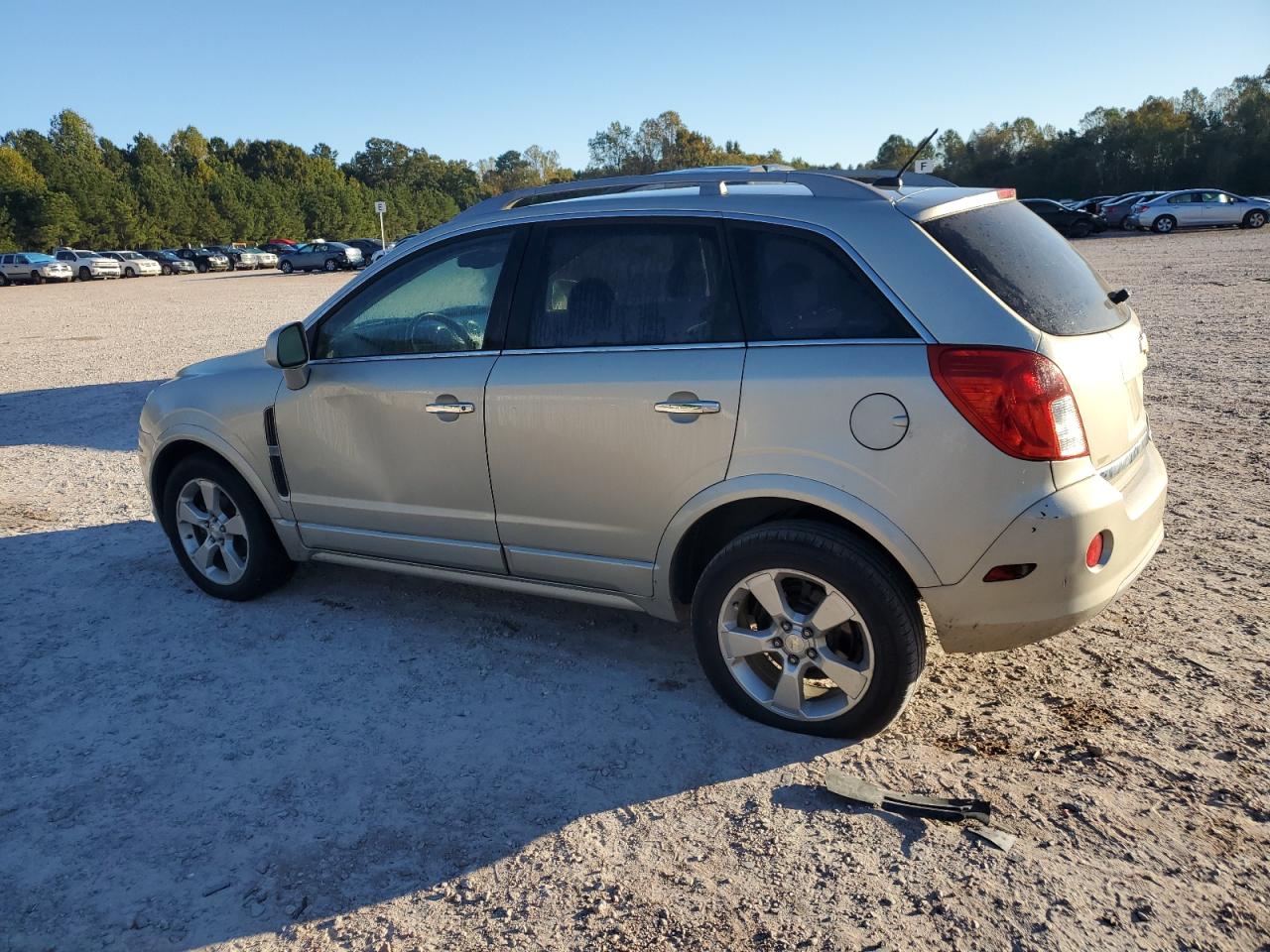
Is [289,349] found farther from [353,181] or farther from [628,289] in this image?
[353,181]

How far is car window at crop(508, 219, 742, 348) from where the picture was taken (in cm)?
358

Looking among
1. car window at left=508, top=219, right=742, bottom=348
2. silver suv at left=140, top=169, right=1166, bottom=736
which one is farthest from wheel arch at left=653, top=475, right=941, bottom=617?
car window at left=508, top=219, right=742, bottom=348

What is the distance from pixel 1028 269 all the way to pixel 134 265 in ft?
199

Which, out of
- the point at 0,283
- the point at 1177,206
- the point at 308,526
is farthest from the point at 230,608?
the point at 0,283

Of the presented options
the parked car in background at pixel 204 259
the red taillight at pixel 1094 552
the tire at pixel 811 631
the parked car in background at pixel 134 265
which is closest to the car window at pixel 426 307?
the tire at pixel 811 631

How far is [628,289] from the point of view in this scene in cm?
379

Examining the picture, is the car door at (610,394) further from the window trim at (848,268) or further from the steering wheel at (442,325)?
the steering wheel at (442,325)

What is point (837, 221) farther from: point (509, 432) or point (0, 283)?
point (0, 283)

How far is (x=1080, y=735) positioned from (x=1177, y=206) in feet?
137

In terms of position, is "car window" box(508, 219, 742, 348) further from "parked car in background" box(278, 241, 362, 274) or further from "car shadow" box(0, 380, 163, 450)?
"parked car in background" box(278, 241, 362, 274)

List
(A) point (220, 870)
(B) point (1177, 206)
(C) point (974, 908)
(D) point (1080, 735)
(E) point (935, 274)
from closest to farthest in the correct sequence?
(C) point (974, 908), (A) point (220, 870), (E) point (935, 274), (D) point (1080, 735), (B) point (1177, 206)

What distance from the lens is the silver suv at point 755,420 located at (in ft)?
10.1

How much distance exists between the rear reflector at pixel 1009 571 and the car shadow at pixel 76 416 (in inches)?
313

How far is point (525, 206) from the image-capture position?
165 inches
